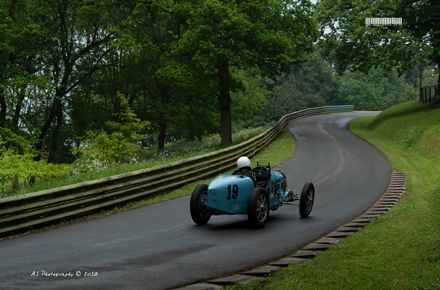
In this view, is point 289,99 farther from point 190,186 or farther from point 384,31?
point 190,186

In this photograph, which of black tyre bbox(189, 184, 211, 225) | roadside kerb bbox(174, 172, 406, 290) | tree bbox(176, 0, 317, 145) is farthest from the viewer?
tree bbox(176, 0, 317, 145)

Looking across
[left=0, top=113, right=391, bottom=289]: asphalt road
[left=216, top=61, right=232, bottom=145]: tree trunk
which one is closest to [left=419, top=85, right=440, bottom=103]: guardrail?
[left=216, top=61, right=232, bottom=145]: tree trunk

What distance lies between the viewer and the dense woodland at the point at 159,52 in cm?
2445

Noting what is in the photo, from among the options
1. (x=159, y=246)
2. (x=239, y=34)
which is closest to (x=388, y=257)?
(x=159, y=246)

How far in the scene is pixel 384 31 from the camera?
104 ft

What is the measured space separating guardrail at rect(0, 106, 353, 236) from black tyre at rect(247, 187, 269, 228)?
4376mm

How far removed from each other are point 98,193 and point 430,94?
119 feet

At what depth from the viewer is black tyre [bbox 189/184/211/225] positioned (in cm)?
925

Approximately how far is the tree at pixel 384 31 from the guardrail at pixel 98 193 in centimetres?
1970

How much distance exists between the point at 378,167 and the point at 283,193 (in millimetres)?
10134

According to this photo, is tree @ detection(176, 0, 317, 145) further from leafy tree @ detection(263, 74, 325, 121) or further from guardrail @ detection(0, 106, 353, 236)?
leafy tree @ detection(263, 74, 325, 121)

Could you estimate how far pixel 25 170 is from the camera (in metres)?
14.9

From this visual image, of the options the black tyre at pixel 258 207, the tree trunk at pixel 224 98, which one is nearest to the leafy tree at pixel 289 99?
the tree trunk at pixel 224 98

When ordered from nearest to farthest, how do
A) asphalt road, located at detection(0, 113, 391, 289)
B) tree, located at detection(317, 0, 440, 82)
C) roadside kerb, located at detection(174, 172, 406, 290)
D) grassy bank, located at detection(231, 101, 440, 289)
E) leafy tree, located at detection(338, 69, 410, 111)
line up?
1. grassy bank, located at detection(231, 101, 440, 289)
2. roadside kerb, located at detection(174, 172, 406, 290)
3. asphalt road, located at detection(0, 113, 391, 289)
4. tree, located at detection(317, 0, 440, 82)
5. leafy tree, located at detection(338, 69, 410, 111)
